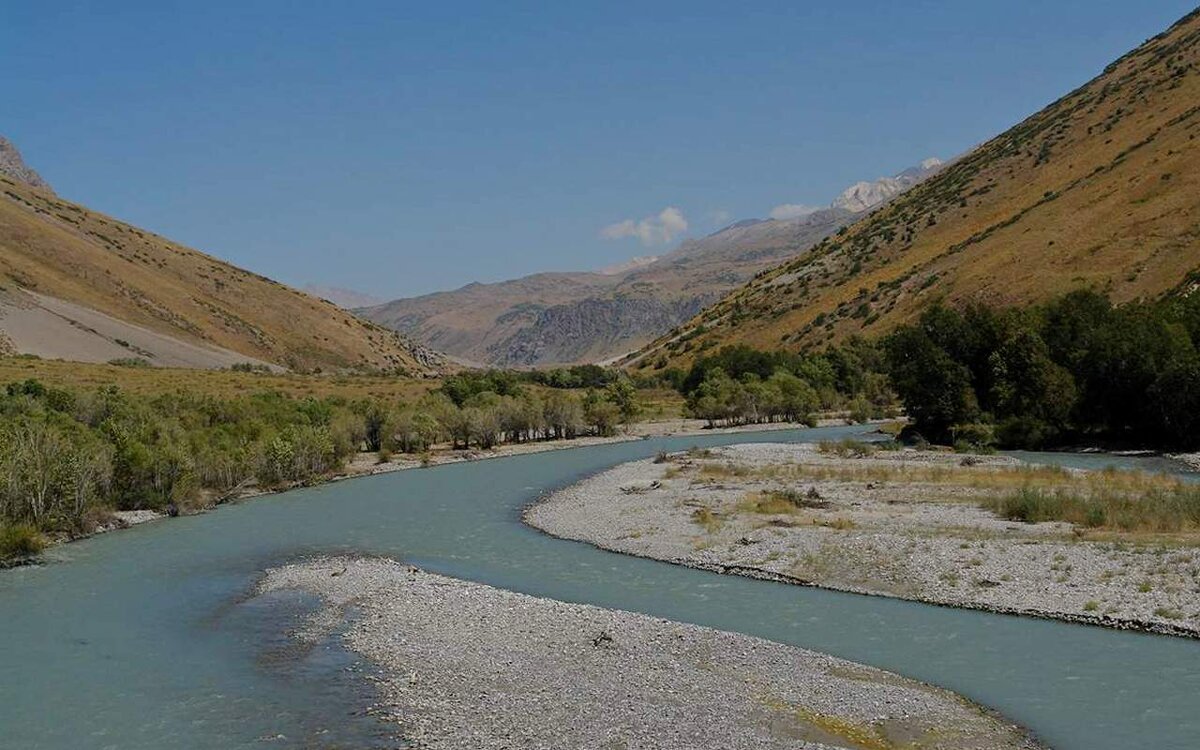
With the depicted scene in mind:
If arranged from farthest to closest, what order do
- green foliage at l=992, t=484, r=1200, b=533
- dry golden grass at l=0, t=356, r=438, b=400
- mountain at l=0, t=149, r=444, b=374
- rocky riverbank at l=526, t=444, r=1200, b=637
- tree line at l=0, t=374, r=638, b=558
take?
mountain at l=0, t=149, r=444, b=374 < dry golden grass at l=0, t=356, r=438, b=400 < tree line at l=0, t=374, r=638, b=558 < green foliage at l=992, t=484, r=1200, b=533 < rocky riverbank at l=526, t=444, r=1200, b=637

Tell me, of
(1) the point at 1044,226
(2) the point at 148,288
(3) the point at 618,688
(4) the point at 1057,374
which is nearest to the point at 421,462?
(4) the point at 1057,374

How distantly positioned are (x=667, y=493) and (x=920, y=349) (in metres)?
37.8

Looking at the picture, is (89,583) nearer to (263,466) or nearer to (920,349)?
(263,466)

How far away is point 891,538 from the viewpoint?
35062 millimetres

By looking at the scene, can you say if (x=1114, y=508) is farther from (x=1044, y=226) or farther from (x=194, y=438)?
(x=1044, y=226)

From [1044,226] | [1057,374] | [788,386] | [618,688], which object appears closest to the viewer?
[618,688]

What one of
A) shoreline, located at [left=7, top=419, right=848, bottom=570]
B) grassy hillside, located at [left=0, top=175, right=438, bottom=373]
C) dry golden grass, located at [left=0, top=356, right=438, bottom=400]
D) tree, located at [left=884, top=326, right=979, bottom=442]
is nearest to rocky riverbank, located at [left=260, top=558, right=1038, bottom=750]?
shoreline, located at [left=7, top=419, right=848, bottom=570]

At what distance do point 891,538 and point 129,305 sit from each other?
147070 millimetres

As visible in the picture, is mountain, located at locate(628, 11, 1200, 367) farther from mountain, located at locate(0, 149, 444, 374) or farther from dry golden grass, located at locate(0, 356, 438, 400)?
dry golden grass, located at locate(0, 356, 438, 400)

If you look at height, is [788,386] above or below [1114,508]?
above

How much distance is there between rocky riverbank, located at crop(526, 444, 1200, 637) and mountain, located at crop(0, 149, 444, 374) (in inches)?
3795

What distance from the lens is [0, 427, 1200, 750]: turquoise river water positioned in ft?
63.4

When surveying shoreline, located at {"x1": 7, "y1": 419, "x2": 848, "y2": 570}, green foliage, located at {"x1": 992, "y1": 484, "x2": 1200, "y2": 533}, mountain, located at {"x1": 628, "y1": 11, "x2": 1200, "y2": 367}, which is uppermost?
mountain, located at {"x1": 628, "y1": 11, "x2": 1200, "y2": 367}

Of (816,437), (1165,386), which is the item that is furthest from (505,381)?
(1165,386)
